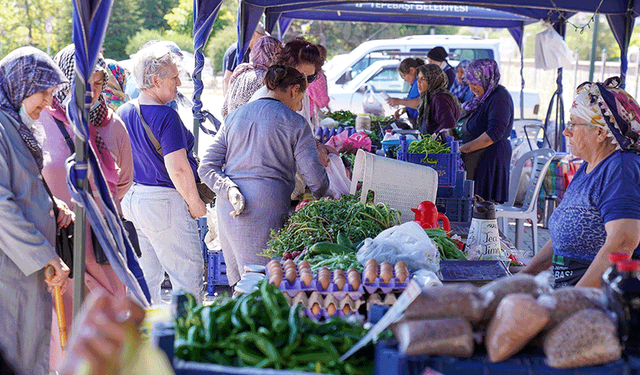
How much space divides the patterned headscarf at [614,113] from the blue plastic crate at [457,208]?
73.6 inches

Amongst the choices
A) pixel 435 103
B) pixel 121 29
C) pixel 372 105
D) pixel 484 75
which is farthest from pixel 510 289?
pixel 121 29

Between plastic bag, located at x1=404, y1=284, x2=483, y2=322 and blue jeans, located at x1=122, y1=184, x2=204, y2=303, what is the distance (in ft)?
9.19

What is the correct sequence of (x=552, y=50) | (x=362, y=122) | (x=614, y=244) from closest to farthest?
(x=614, y=244) → (x=362, y=122) → (x=552, y=50)

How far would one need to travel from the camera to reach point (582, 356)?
1.60 meters

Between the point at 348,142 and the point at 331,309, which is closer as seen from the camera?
the point at 331,309

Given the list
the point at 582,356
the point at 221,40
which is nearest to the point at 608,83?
the point at 582,356

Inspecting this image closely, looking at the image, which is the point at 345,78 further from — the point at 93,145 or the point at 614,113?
the point at 614,113

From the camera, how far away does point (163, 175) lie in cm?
427

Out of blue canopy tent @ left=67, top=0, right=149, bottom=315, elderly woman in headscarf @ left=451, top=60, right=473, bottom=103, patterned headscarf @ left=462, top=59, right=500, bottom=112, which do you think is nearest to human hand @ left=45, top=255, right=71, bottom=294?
blue canopy tent @ left=67, top=0, right=149, bottom=315

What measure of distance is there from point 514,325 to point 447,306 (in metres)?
0.19

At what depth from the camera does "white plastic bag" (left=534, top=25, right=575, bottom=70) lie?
31.2 ft

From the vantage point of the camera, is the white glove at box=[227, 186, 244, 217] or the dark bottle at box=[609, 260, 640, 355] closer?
the dark bottle at box=[609, 260, 640, 355]

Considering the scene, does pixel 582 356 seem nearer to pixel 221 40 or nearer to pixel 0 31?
pixel 0 31

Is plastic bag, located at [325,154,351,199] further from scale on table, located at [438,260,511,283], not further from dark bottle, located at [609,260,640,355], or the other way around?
dark bottle, located at [609,260,640,355]
